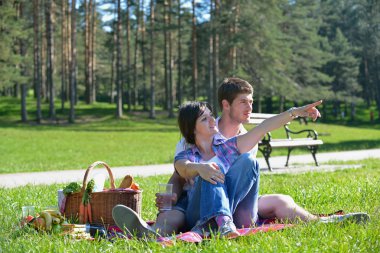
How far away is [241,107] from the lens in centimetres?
565

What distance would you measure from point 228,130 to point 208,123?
60 centimetres

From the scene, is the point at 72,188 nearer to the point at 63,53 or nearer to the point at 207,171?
the point at 207,171

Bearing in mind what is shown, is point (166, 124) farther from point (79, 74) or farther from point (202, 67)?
point (79, 74)

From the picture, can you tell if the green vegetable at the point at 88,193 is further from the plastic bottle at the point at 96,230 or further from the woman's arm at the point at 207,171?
the woman's arm at the point at 207,171

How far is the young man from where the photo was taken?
4.97 metres

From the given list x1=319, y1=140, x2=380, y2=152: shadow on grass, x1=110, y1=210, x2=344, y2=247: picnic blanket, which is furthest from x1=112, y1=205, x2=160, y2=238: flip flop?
x1=319, y1=140, x2=380, y2=152: shadow on grass

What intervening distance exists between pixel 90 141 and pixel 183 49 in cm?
3577

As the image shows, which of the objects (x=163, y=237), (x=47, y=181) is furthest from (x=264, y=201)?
(x=47, y=181)

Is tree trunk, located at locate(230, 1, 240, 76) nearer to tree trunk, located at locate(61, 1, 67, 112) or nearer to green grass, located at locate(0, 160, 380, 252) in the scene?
tree trunk, located at locate(61, 1, 67, 112)

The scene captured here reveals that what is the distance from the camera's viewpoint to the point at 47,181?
11.7 metres

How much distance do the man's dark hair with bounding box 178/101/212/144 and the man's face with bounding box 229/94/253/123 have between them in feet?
1.32

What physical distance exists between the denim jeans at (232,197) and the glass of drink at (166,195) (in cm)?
16

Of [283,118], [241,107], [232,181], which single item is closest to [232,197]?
[232,181]

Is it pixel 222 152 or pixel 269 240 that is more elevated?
pixel 222 152
